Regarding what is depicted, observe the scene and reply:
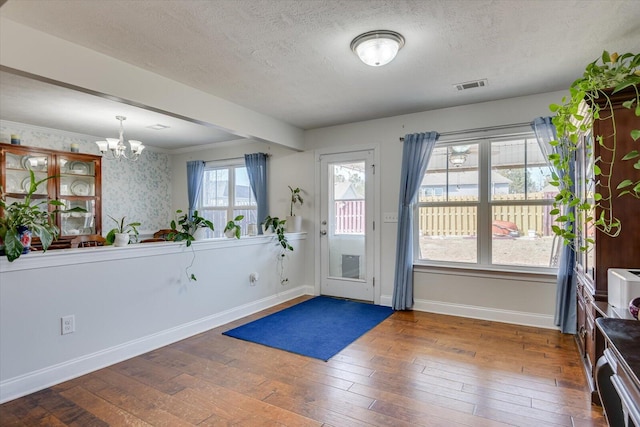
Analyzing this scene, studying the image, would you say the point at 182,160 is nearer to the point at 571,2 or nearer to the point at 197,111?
the point at 197,111

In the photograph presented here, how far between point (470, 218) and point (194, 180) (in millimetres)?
4635

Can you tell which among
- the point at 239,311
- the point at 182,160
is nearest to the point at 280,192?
the point at 239,311

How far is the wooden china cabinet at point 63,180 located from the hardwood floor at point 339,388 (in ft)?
8.74

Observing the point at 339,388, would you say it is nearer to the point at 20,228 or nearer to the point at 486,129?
the point at 20,228

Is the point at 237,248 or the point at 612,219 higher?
the point at 612,219

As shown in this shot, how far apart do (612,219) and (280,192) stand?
404cm

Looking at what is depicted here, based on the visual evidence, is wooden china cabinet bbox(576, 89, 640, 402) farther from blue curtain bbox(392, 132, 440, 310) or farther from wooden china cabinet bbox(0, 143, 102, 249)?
wooden china cabinet bbox(0, 143, 102, 249)

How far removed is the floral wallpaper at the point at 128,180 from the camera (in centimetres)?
495

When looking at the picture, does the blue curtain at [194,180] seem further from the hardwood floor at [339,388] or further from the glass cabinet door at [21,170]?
the hardwood floor at [339,388]

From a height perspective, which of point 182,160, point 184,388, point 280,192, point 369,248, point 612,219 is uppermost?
point 182,160

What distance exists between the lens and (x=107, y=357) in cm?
278

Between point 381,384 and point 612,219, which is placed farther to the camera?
point 381,384

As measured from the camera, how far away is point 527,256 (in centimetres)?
380

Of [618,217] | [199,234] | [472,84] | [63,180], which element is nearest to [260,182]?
[199,234]
